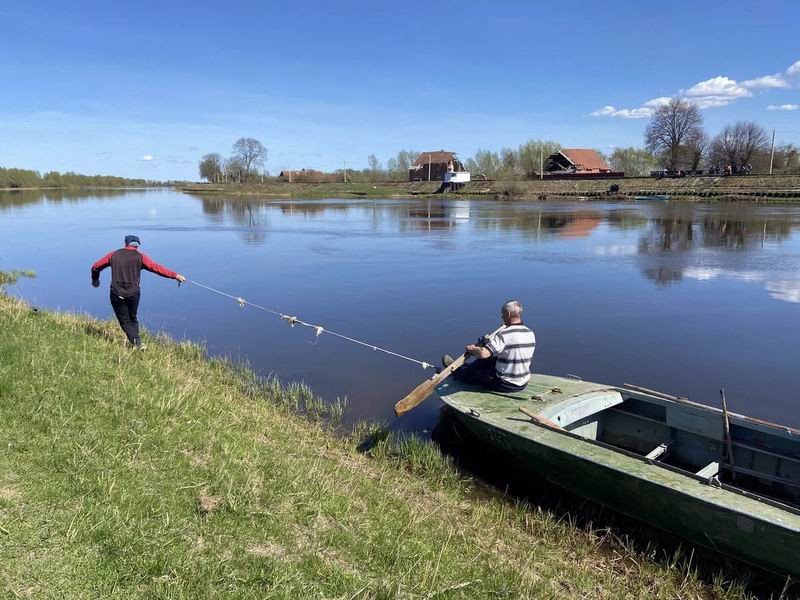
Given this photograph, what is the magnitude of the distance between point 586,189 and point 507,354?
82.4 meters

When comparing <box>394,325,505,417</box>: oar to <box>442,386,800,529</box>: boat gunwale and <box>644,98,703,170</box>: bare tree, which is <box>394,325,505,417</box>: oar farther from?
<box>644,98,703,170</box>: bare tree

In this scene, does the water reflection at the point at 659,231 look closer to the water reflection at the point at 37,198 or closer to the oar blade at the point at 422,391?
the oar blade at the point at 422,391

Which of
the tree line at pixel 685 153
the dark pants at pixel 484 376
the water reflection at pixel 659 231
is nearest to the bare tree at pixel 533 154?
the tree line at pixel 685 153

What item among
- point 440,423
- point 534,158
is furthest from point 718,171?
point 440,423

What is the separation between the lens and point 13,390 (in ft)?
20.9

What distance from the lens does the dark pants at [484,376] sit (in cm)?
816

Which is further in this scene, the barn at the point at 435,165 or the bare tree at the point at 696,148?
the barn at the point at 435,165

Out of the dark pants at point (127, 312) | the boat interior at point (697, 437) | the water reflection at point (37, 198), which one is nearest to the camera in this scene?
the boat interior at point (697, 437)

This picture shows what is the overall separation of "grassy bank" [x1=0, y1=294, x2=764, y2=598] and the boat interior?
1.57 meters

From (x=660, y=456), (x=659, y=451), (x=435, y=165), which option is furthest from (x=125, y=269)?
(x=435, y=165)

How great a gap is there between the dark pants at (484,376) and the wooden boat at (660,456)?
11 cm

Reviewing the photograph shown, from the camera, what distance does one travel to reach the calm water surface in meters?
11.5

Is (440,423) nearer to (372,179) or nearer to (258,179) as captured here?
(372,179)

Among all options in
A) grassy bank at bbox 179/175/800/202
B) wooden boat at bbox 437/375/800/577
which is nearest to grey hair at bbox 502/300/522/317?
wooden boat at bbox 437/375/800/577
